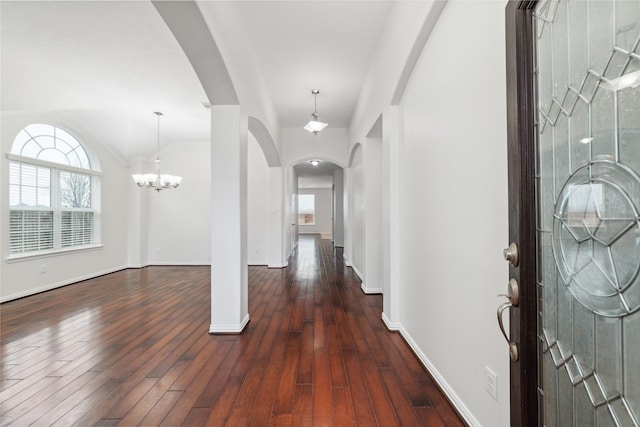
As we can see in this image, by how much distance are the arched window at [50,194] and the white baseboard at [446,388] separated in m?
5.67

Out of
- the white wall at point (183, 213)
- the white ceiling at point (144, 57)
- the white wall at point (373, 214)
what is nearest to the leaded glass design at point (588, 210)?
the white ceiling at point (144, 57)

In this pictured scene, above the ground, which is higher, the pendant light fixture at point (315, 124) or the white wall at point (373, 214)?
the pendant light fixture at point (315, 124)

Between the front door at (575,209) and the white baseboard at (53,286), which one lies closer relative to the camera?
the front door at (575,209)

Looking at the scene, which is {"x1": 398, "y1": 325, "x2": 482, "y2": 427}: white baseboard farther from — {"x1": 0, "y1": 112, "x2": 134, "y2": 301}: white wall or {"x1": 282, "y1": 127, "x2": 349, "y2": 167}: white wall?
{"x1": 0, "y1": 112, "x2": 134, "y2": 301}: white wall

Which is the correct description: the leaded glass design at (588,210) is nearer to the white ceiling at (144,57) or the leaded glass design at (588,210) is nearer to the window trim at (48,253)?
the white ceiling at (144,57)

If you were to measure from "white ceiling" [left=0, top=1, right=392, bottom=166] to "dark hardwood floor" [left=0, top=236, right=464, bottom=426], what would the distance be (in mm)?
2993

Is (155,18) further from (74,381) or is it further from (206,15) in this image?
(74,381)

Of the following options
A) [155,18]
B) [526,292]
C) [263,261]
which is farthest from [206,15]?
[263,261]

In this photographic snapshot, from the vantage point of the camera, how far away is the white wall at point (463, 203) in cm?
141

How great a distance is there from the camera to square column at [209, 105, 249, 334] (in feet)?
9.98

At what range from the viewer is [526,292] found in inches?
37.6

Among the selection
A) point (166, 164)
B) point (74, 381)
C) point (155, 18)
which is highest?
point (155, 18)

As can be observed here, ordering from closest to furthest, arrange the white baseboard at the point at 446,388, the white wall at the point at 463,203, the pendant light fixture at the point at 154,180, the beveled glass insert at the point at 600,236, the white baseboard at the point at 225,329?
1. the beveled glass insert at the point at 600,236
2. the white wall at the point at 463,203
3. the white baseboard at the point at 446,388
4. the white baseboard at the point at 225,329
5. the pendant light fixture at the point at 154,180

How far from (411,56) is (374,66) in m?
1.50
